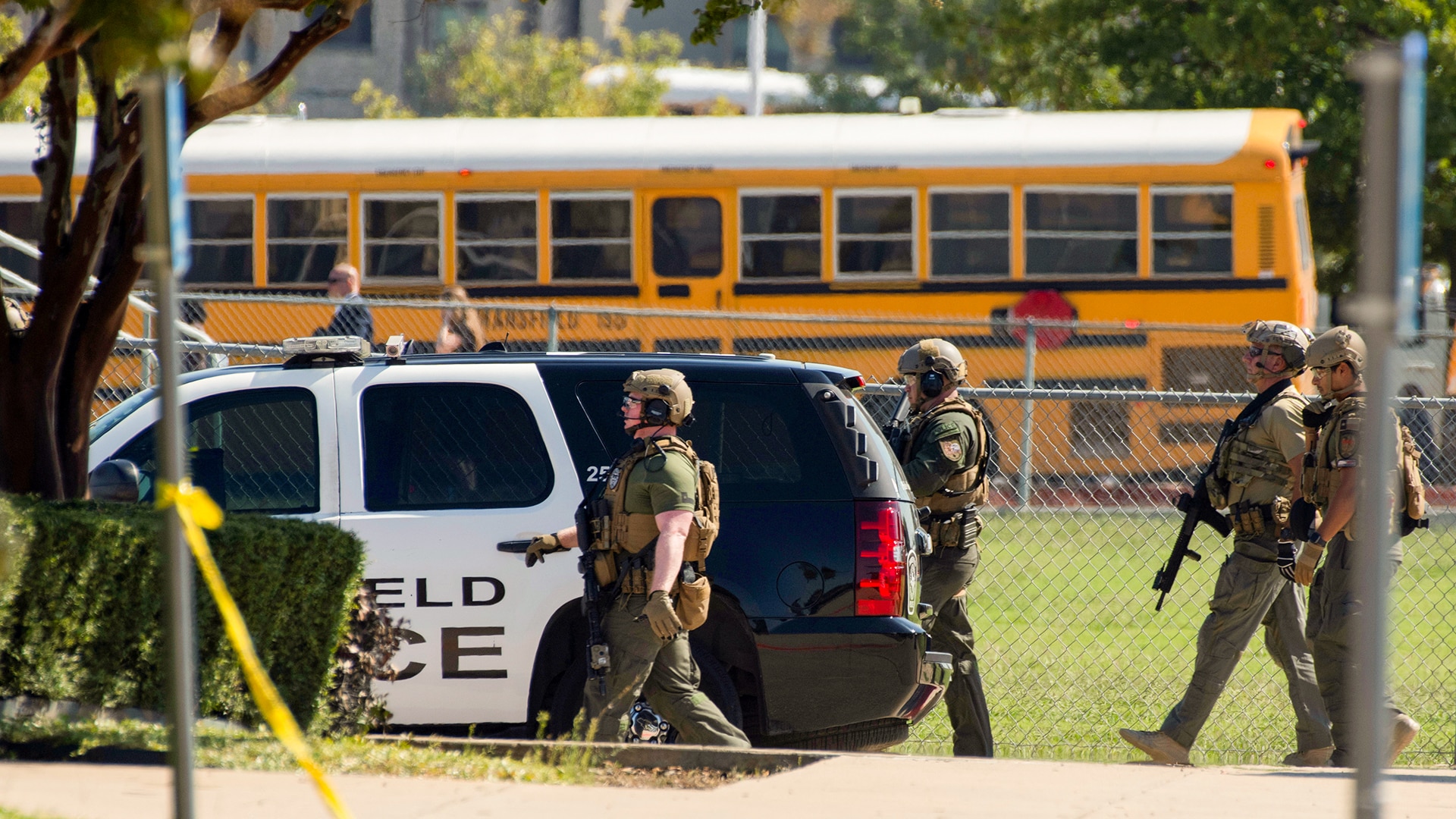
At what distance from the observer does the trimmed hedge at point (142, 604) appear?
5.12 m

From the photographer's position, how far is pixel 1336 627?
635cm

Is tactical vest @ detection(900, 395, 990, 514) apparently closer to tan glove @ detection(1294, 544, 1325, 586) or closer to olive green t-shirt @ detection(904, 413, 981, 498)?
olive green t-shirt @ detection(904, 413, 981, 498)

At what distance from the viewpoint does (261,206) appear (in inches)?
589

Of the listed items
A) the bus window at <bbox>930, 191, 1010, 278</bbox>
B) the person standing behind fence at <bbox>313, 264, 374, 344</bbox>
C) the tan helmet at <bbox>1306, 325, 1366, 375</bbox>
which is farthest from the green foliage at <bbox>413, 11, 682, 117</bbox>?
the tan helmet at <bbox>1306, 325, 1366, 375</bbox>

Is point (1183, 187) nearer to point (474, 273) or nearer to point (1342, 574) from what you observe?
point (474, 273)

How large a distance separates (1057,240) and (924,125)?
156 cm

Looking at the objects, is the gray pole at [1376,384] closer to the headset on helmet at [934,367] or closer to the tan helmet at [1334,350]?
the tan helmet at [1334,350]

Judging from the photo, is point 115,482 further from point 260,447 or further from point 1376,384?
point 1376,384

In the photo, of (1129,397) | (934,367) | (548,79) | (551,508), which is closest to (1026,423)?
(1129,397)

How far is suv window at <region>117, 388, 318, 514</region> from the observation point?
6.17 m

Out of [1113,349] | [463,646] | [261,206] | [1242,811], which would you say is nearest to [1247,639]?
[1242,811]

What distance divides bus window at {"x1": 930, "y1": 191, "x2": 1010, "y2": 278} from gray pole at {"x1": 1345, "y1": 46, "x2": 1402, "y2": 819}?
1220 cm

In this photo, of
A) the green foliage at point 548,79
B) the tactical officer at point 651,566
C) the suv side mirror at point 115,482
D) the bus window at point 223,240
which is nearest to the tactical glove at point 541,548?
the tactical officer at point 651,566

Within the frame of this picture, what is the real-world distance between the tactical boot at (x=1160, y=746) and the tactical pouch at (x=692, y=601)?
6.39ft
